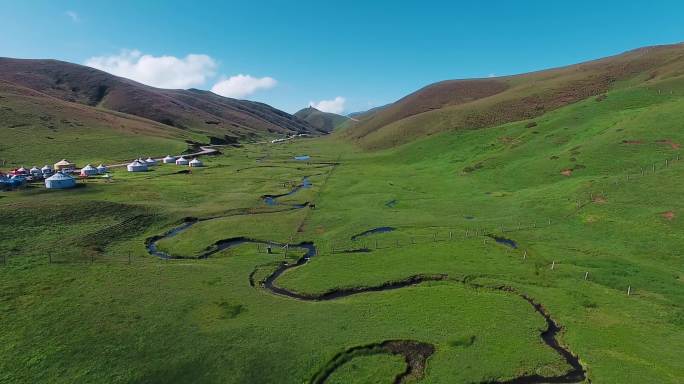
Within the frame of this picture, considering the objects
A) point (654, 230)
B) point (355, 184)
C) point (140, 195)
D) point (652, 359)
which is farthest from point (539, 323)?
point (140, 195)

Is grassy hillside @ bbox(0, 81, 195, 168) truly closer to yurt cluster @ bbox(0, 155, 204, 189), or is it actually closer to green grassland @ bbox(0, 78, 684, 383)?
yurt cluster @ bbox(0, 155, 204, 189)

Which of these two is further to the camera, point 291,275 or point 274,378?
point 291,275

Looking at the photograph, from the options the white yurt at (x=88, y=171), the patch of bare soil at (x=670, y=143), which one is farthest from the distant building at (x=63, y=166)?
the patch of bare soil at (x=670, y=143)

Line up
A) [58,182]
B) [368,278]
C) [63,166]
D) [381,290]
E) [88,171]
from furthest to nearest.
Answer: [63,166]
[88,171]
[58,182]
[368,278]
[381,290]

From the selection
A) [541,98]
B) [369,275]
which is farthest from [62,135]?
[541,98]

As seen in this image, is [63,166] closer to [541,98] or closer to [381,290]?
[381,290]

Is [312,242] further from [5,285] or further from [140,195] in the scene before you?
[140,195]
